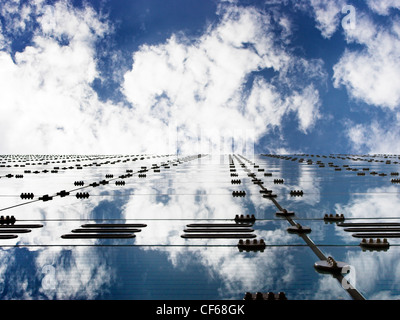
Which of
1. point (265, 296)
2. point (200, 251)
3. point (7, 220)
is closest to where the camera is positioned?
Answer: point (265, 296)

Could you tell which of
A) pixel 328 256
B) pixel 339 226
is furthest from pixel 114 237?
pixel 339 226

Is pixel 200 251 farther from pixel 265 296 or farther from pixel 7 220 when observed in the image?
pixel 7 220

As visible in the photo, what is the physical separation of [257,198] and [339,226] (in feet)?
10.5

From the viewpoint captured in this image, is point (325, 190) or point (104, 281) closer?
point (104, 281)

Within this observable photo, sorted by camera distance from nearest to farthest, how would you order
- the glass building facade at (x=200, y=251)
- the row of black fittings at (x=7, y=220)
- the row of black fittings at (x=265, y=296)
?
the row of black fittings at (x=265, y=296) < the glass building facade at (x=200, y=251) < the row of black fittings at (x=7, y=220)

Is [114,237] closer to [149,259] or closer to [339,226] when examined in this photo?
[149,259]

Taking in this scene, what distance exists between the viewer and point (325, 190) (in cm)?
1045

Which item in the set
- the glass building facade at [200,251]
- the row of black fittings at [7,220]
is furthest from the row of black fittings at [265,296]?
the row of black fittings at [7,220]

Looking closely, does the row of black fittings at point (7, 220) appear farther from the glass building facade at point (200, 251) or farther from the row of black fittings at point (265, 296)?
the row of black fittings at point (265, 296)

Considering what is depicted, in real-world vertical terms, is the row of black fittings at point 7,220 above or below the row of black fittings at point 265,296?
above

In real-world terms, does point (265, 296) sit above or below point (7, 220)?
below

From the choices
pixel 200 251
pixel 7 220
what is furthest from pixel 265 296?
pixel 7 220

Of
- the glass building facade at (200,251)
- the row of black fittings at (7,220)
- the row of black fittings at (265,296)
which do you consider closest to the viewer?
the row of black fittings at (265,296)
